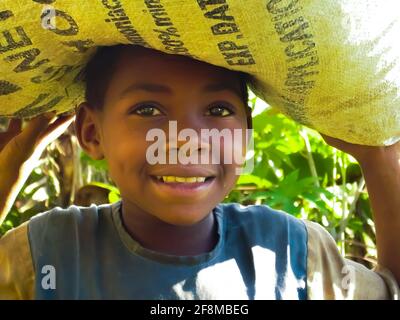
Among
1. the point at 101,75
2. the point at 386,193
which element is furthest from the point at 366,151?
the point at 101,75

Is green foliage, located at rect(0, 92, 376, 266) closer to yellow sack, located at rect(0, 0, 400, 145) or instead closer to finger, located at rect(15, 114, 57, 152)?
finger, located at rect(15, 114, 57, 152)

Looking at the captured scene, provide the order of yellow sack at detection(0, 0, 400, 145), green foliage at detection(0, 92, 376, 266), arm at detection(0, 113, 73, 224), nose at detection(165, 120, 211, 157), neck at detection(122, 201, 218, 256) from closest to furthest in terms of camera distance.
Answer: yellow sack at detection(0, 0, 400, 145) < nose at detection(165, 120, 211, 157) < neck at detection(122, 201, 218, 256) < arm at detection(0, 113, 73, 224) < green foliage at detection(0, 92, 376, 266)

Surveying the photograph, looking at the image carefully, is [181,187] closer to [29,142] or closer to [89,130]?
[89,130]

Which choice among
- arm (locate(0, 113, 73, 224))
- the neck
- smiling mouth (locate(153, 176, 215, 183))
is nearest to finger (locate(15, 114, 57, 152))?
arm (locate(0, 113, 73, 224))

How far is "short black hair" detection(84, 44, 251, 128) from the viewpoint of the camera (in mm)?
1195

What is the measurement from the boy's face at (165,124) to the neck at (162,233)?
87 millimetres

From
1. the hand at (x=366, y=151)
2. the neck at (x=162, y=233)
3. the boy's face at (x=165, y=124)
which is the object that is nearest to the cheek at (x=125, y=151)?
the boy's face at (x=165, y=124)

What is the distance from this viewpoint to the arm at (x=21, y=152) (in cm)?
149

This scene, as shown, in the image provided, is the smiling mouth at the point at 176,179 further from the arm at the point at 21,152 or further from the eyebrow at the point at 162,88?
the arm at the point at 21,152

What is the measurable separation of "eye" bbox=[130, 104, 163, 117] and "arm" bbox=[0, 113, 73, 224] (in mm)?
391
